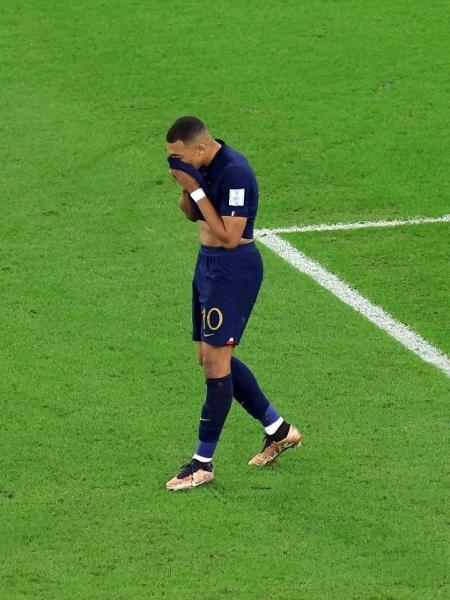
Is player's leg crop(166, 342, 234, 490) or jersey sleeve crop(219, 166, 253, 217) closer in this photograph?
jersey sleeve crop(219, 166, 253, 217)

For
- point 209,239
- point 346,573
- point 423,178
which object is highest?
point 209,239

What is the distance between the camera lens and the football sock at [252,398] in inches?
354

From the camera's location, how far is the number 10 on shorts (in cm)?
862

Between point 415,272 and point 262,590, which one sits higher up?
point 262,590

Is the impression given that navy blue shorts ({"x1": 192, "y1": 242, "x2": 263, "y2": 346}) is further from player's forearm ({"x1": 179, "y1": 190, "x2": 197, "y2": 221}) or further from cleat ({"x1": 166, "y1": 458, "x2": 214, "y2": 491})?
cleat ({"x1": 166, "y1": 458, "x2": 214, "y2": 491})

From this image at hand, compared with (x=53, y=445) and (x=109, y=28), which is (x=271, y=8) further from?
(x=53, y=445)

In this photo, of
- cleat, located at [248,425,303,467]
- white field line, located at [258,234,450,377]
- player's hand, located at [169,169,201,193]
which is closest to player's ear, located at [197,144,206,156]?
player's hand, located at [169,169,201,193]

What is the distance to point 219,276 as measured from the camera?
28.2ft

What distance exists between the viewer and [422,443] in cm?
927

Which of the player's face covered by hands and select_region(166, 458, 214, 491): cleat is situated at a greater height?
the player's face covered by hands

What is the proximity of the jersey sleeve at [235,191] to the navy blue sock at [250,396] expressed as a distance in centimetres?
104

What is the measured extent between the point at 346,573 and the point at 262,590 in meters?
0.48

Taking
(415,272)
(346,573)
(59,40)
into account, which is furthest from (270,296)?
(59,40)

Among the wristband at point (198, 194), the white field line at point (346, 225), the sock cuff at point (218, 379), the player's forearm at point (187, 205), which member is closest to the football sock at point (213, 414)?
the sock cuff at point (218, 379)
